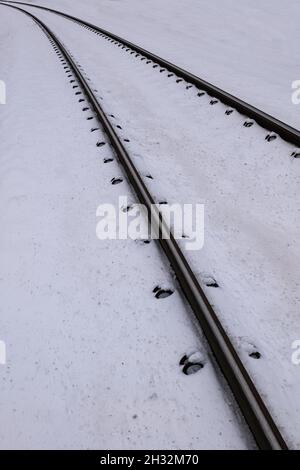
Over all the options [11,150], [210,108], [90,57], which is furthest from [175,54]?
[11,150]

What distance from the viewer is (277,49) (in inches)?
398

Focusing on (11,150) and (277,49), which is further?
(277,49)

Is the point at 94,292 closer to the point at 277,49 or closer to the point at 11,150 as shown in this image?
the point at 11,150

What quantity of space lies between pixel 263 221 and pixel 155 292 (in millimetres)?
1376
